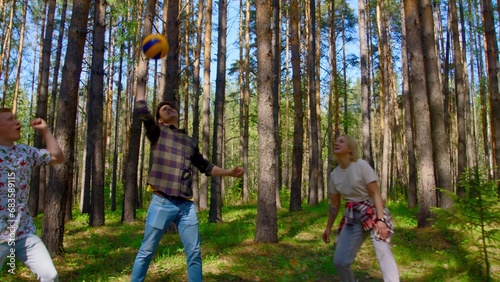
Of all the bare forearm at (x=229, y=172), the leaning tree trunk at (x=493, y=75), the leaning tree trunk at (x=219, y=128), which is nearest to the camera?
the bare forearm at (x=229, y=172)

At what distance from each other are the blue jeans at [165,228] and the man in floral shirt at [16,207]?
2.94 ft

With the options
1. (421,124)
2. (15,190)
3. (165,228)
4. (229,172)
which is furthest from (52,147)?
(421,124)

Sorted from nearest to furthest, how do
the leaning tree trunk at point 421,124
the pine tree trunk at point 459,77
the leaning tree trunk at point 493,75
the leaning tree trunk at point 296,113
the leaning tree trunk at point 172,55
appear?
the leaning tree trunk at point 421,124 < the leaning tree trunk at point 172,55 < the leaning tree trunk at point 493,75 < the leaning tree trunk at point 296,113 < the pine tree trunk at point 459,77

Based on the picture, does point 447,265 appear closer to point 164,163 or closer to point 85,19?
point 164,163

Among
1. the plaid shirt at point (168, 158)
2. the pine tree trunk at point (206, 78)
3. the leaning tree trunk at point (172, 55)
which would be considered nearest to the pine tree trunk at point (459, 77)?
the pine tree trunk at point (206, 78)

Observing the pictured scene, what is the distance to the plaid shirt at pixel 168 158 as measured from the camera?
379 centimetres

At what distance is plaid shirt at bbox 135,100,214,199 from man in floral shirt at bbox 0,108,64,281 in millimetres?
970

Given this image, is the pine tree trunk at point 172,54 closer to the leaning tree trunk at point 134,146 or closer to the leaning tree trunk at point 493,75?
the leaning tree trunk at point 134,146

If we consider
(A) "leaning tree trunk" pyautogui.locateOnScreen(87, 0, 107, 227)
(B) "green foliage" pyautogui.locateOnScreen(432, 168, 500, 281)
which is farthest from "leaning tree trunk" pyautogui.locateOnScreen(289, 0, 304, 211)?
(B) "green foliage" pyautogui.locateOnScreen(432, 168, 500, 281)

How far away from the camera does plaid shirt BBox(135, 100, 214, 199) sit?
3795mm

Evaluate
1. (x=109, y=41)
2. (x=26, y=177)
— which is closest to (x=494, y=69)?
(x=26, y=177)

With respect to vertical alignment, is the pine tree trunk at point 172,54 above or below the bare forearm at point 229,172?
above

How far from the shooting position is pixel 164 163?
387 centimetres

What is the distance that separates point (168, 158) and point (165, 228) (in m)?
0.68
